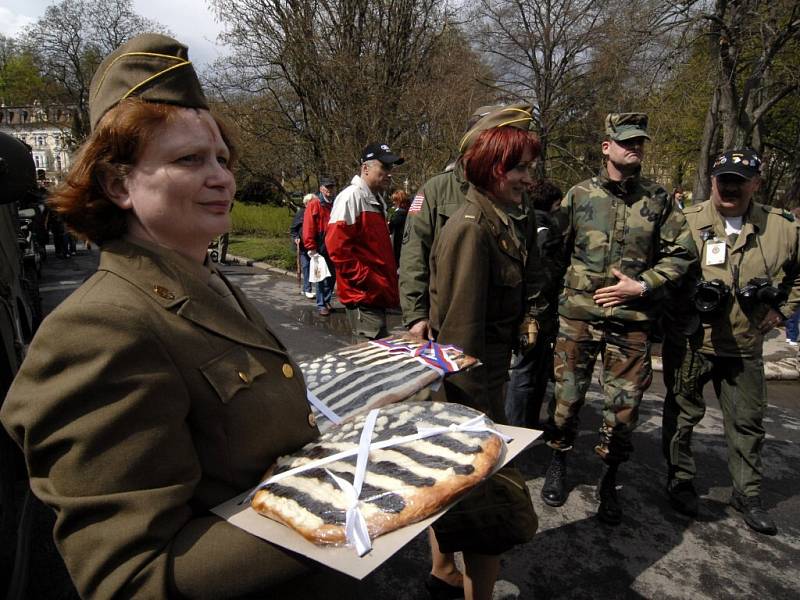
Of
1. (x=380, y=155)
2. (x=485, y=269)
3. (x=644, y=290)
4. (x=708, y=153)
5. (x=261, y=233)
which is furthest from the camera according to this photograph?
A: (x=261, y=233)

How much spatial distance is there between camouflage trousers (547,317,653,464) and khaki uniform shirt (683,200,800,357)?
0.53 meters

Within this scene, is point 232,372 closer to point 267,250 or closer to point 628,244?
point 628,244

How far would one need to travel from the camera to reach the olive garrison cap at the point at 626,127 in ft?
Result: 10.6

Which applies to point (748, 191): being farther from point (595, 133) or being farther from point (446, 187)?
point (595, 133)

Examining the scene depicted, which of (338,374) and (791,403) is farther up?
(338,374)

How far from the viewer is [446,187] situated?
3.77 m

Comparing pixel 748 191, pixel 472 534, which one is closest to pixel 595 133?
pixel 748 191

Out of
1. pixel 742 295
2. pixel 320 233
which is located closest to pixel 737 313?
pixel 742 295

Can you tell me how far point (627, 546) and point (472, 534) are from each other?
170 centimetres

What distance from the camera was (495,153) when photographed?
8.26 ft

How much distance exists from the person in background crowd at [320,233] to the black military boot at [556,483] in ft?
18.1

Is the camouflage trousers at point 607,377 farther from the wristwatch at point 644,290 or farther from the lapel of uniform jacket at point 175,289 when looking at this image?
the lapel of uniform jacket at point 175,289

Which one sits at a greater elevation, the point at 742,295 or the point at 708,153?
the point at 708,153

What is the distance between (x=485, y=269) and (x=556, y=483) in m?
1.81
